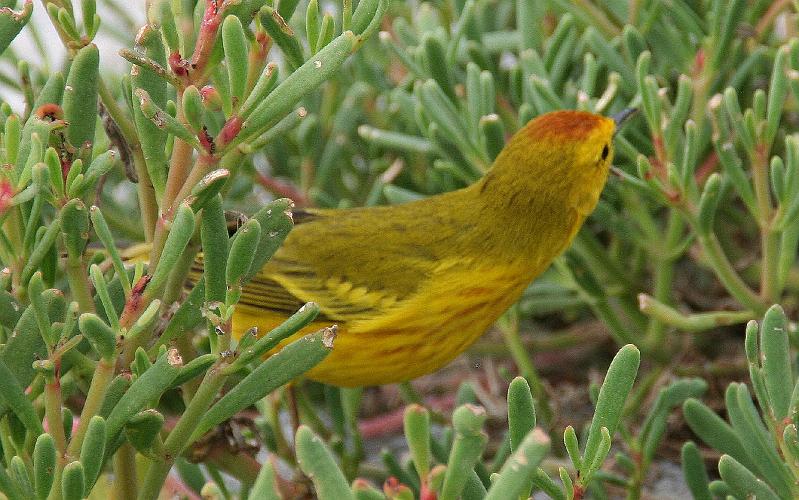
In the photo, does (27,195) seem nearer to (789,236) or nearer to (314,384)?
(789,236)

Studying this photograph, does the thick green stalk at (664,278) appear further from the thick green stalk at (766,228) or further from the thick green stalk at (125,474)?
the thick green stalk at (125,474)

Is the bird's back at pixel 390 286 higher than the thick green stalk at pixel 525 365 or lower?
higher

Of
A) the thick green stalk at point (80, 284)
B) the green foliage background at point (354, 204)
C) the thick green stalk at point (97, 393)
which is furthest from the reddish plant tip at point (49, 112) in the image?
the thick green stalk at point (97, 393)

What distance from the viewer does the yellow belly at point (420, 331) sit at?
6.66 feet

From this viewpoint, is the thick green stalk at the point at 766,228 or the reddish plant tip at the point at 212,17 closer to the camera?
the reddish plant tip at the point at 212,17

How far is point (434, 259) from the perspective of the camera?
6.99 ft

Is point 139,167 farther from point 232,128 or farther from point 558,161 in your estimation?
point 558,161

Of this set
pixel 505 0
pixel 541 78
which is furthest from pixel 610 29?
pixel 505 0

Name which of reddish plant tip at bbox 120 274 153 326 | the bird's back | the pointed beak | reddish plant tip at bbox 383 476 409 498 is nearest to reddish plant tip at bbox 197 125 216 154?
reddish plant tip at bbox 120 274 153 326

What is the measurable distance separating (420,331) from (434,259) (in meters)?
0.16

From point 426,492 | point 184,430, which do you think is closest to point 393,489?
point 426,492

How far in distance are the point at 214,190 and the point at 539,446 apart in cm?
43

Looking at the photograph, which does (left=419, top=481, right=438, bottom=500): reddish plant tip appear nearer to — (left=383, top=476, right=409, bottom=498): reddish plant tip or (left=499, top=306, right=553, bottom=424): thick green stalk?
(left=383, top=476, right=409, bottom=498): reddish plant tip

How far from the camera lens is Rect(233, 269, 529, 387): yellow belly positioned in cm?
203
